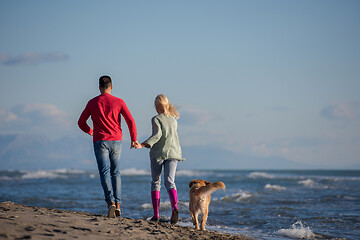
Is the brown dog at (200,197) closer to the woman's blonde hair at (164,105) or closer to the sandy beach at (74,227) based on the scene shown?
the sandy beach at (74,227)

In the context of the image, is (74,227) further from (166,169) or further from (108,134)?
(166,169)

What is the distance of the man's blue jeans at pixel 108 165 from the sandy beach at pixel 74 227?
1.47 ft

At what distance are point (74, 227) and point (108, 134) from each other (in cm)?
144

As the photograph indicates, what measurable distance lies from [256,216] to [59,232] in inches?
279

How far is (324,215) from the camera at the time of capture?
427 inches

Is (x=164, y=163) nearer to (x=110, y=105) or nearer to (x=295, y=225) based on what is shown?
(x=110, y=105)

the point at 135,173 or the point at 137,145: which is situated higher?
the point at 137,145

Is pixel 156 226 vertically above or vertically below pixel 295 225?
above

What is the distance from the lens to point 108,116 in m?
5.68

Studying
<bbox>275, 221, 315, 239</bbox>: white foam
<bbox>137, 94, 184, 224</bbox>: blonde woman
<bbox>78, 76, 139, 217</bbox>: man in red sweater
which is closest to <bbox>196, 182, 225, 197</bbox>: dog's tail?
<bbox>137, 94, 184, 224</bbox>: blonde woman

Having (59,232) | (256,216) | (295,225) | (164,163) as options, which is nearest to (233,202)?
(256,216)

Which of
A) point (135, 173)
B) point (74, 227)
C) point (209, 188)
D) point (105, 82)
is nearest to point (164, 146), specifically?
point (209, 188)

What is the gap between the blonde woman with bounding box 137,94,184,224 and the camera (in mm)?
5789

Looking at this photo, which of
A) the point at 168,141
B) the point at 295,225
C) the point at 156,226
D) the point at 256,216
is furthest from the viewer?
the point at 256,216
